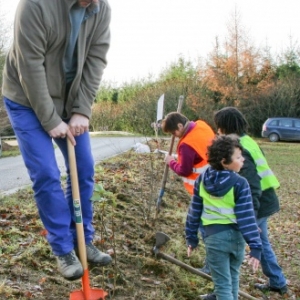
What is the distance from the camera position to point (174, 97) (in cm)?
3416

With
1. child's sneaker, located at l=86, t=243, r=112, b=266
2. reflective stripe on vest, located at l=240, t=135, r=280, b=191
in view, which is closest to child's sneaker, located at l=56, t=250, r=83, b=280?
child's sneaker, located at l=86, t=243, r=112, b=266

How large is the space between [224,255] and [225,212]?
1.16 feet

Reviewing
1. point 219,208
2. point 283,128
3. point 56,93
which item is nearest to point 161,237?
point 219,208

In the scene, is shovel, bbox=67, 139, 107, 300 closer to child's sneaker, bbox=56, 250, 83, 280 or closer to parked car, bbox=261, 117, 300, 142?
child's sneaker, bbox=56, 250, 83, 280

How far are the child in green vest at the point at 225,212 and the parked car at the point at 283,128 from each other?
30471 mm

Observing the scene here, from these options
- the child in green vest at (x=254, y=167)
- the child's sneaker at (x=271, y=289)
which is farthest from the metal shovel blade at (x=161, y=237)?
the child's sneaker at (x=271, y=289)

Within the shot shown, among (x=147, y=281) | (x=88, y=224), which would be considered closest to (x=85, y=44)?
(x=88, y=224)

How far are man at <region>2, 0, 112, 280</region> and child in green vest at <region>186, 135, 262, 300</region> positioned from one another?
33.6 inches

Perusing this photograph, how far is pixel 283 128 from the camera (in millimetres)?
33875

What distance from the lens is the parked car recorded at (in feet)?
111

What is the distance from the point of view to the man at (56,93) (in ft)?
11.6

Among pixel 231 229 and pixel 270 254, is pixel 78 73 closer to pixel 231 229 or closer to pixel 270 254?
pixel 231 229

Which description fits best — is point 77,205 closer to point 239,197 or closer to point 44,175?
point 44,175

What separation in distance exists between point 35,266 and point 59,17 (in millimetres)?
2296
